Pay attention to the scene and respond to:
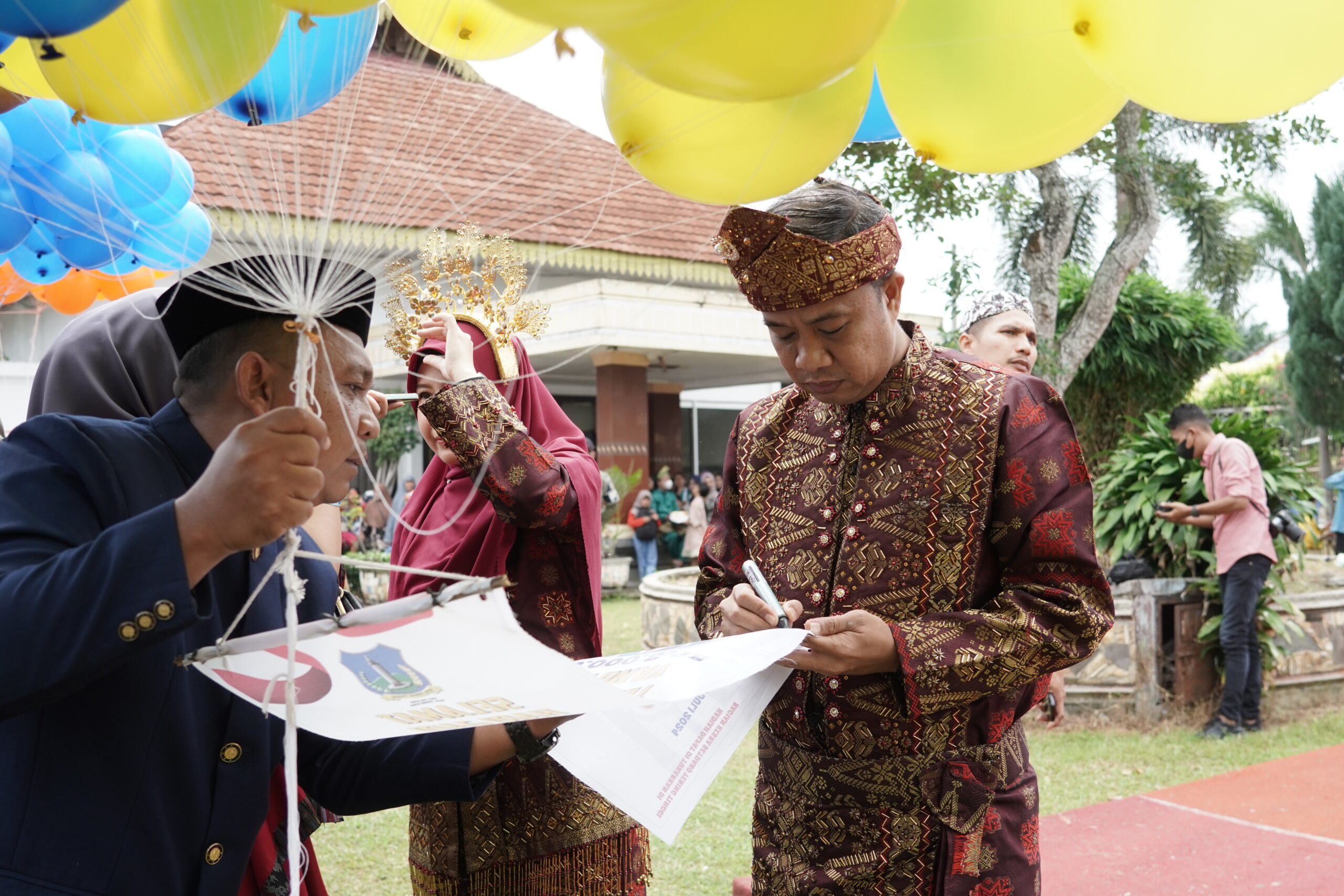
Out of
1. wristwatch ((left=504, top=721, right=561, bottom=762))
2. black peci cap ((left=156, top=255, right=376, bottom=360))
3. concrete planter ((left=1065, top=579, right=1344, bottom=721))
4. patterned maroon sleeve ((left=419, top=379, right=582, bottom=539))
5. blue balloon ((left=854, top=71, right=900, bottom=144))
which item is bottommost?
concrete planter ((left=1065, top=579, right=1344, bottom=721))

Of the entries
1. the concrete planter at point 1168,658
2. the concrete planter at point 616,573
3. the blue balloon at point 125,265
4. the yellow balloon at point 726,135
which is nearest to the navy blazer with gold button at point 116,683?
the yellow balloon at point 726,135

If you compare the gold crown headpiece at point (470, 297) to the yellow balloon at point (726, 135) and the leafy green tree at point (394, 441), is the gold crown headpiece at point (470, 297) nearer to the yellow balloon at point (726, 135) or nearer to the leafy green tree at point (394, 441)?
the yellow balloon at point (726, 135)

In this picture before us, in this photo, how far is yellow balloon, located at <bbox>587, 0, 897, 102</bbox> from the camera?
4.52 feet

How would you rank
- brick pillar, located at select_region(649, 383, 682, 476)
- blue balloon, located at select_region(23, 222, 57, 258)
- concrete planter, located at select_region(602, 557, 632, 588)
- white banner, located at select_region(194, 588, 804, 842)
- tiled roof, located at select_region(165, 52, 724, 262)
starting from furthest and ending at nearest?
brick pillar, located at select_region(649, 383, 682, 476)
concrete planter, located at select_region(602, 557, 632, 588)
blue balloon, located at select_region(23, 222, 57, 258)
tiled roof, located at select_region(165, 52, 724, 262)
white banner, located at select_region(194, 588, 804, 842)

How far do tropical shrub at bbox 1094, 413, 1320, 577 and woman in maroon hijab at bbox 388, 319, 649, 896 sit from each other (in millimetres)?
5487

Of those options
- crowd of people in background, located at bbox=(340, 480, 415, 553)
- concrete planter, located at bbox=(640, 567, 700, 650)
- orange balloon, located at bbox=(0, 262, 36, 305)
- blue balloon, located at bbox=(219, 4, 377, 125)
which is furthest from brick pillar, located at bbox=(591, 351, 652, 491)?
blue balloon, located at bbox=(219, 4, 377, 125)

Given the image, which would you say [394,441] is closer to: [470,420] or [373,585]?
[373,585]

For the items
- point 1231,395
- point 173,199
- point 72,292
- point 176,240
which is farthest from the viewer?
point 1231,395

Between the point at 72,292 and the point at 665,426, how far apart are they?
1537 centimetres

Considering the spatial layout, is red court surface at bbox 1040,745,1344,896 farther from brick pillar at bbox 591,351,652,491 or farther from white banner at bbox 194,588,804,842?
brick pillar at bbox 591,351,652,491

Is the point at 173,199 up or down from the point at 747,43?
up

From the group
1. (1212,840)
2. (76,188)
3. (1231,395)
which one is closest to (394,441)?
(1231,395)

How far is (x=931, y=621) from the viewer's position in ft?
6.11

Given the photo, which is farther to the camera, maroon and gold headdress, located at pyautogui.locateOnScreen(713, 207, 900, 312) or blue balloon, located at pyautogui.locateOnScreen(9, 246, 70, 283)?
blue balloon, located at pyautogui.locateOnScreen(9, 246, 70, 283)
